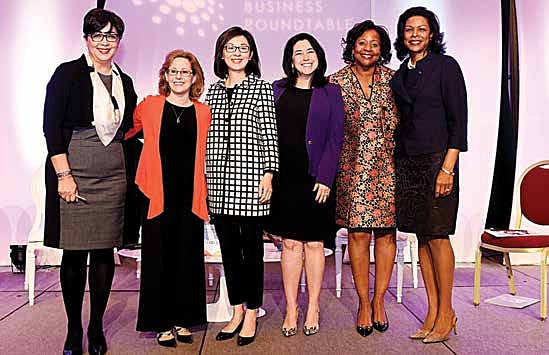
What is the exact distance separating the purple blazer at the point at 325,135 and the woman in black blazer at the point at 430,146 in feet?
→ 1.11

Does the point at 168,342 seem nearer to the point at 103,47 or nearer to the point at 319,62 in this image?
the point at 103,47

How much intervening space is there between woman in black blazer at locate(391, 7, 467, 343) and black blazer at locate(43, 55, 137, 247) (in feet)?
5.01

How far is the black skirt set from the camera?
304 cm

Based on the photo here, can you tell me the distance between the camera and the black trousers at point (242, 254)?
306 cm

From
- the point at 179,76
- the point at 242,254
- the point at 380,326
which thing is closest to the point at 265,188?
the point at 242,254

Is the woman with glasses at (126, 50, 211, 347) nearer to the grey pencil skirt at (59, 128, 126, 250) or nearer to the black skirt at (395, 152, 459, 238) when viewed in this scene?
the grey pencil skirt at (59, 128, 126, 250)

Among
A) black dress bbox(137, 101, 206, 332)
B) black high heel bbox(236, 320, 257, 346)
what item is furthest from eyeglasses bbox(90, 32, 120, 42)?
black high heel bbox(236, 320, 257, 346)

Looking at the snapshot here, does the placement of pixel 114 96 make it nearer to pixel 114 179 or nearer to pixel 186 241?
pixel 114 179

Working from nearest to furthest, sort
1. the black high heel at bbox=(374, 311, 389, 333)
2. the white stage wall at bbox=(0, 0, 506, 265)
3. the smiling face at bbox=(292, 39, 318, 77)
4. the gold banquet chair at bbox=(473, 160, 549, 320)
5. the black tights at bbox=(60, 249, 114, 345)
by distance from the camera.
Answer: the black tights at bbox=(60, 249, 114, 345) → the smiling face at bbox=(292, 39, 318, 77) → the black high heel at bbox=(374, 311, 389, 333) → the gold banquet chair at bbox=(473, 160, 549, 320) → the white stage wall at bbox=(0, 0, 506, 265)

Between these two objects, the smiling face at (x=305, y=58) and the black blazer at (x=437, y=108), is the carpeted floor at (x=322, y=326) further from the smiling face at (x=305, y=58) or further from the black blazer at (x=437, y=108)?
the smiling face at (x=305, y=58)

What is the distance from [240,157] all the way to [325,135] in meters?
0.45

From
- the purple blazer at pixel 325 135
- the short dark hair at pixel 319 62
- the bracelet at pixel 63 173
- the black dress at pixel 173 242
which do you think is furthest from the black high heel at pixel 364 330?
the bracelet at pixel 63 173

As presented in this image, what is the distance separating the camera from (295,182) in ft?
10.2

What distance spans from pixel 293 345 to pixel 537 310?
172 centimetres
